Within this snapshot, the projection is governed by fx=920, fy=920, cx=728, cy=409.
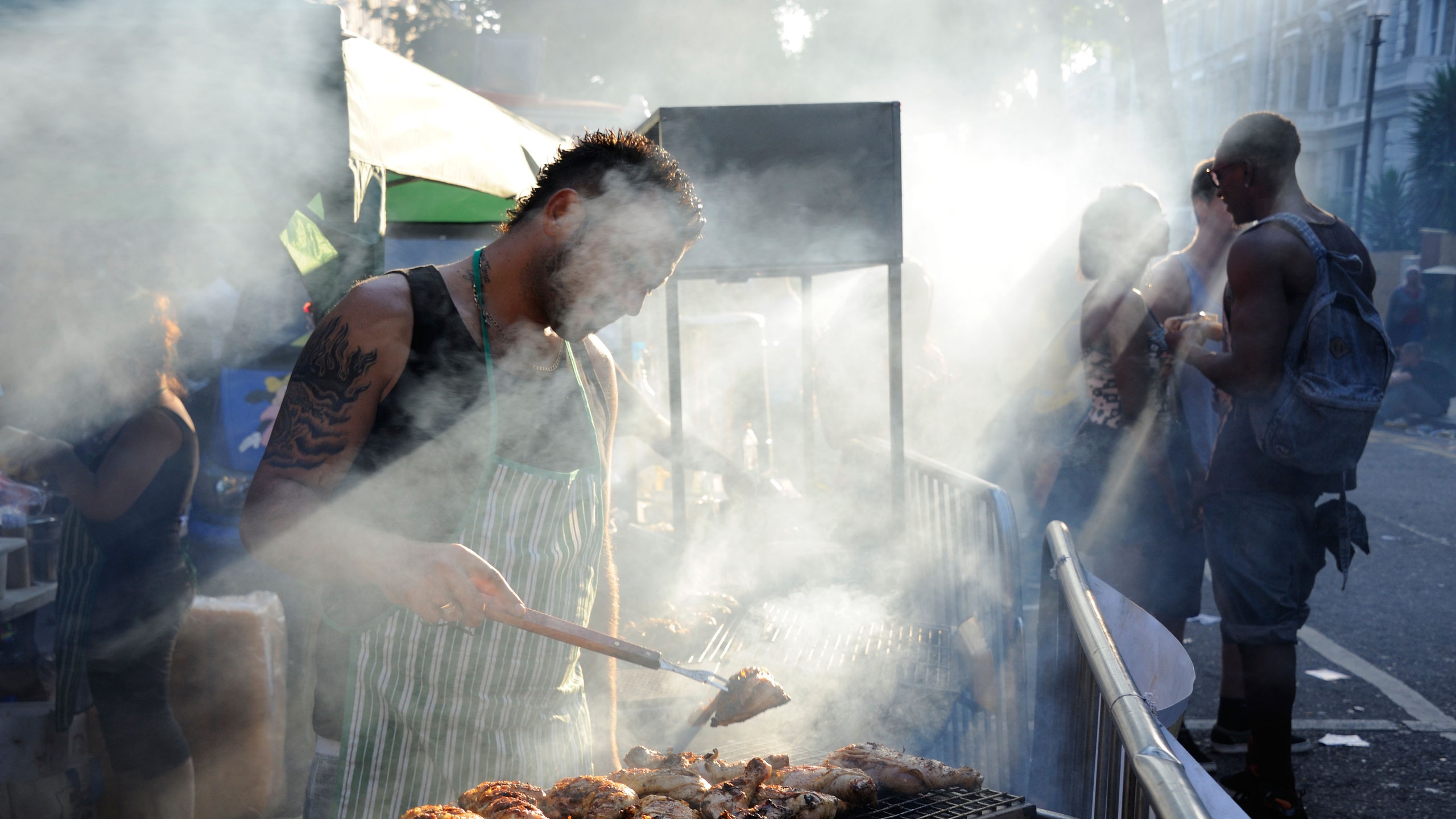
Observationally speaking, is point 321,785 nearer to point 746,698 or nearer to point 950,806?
point 746,698

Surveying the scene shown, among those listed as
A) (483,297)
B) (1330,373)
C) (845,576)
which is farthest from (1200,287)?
(483,297)

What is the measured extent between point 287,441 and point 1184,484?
10.9 feet

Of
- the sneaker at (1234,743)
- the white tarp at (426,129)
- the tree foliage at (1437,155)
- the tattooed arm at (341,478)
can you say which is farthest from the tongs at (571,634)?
the tree foliage at (1437,155)

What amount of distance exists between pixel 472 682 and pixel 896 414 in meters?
2.13

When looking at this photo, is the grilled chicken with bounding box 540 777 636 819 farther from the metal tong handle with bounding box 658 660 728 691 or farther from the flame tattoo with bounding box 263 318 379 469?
the flame tattoo with bounding box 263 318 379 469

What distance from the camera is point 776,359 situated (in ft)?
27.1

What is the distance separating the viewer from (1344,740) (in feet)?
12.9

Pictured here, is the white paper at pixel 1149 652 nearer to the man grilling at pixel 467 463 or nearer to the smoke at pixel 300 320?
the smoke at pixel 300 320

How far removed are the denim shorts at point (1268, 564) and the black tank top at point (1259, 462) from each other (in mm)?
35

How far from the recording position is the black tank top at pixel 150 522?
3.13m

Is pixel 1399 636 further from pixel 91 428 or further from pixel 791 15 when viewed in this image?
pixel 791 15

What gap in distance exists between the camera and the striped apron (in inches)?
71.6

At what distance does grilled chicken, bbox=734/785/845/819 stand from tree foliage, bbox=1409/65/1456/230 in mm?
26408

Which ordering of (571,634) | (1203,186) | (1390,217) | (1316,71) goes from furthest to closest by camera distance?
1. (1316,71)
2. (1390,217)
3. (1203,186)
4. (571,634)
